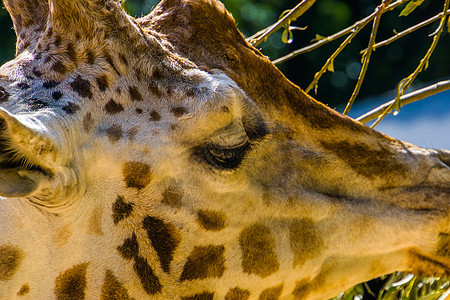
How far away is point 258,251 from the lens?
1.85m

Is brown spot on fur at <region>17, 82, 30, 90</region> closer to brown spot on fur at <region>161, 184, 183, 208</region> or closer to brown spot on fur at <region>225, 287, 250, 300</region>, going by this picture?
brown spot on fur at <region>161, 184, 183, 208</region>

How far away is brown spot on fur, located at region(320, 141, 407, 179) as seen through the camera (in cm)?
198

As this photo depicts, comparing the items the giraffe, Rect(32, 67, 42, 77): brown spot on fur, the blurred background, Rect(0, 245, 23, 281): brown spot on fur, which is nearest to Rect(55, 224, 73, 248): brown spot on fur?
the giraffe

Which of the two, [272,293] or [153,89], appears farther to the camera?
[272,293]

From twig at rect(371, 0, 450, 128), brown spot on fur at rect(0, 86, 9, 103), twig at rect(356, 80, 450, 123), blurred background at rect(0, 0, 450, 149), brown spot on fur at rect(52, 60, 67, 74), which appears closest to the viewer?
brown spot on fur at rect(0, 86, 9, 103)

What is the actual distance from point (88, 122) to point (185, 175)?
32 cm

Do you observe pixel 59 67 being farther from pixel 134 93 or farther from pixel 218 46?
pixel 218 46

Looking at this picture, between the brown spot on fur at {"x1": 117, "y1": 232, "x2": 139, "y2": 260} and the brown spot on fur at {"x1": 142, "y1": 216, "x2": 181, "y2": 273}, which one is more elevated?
the brown spot on fur at {"x1": 142, "y1": 216, "x2": 181, "y2": 273}

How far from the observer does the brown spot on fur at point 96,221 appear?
5.55 feet

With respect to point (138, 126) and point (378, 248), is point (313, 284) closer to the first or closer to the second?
point (378, 248)

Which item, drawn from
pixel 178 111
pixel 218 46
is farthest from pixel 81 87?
pixel 218 46

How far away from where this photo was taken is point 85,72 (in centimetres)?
174

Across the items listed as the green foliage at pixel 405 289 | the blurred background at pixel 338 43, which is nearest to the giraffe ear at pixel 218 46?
the green foliage at pixel 405 289

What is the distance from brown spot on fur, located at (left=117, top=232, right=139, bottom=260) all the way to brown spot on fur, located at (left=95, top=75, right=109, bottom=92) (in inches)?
17.1
